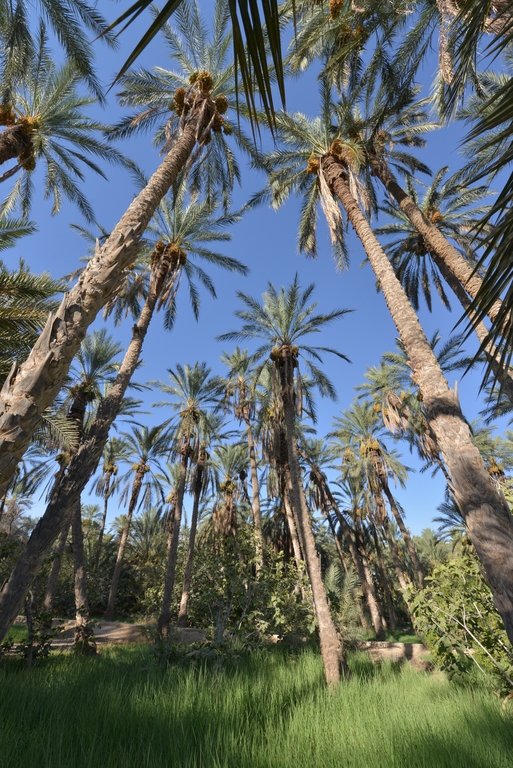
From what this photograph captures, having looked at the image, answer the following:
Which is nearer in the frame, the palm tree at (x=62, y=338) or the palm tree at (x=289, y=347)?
the palm tree at (x=62, y=338)

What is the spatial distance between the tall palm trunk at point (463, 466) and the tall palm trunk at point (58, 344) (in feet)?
14.6

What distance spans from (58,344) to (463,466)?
482 centimetres

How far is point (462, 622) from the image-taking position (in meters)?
6.96

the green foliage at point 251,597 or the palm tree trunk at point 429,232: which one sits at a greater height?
the palm tree trunk at point 429,232

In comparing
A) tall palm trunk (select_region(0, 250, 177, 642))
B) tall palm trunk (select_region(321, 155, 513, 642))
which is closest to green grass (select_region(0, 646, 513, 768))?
tall palm trunk (select_region(0, 250, 177, 642))

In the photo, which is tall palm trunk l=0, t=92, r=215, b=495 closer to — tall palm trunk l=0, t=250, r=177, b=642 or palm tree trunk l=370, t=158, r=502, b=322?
tall palm trunk l=0, t=250, r=177, b=642

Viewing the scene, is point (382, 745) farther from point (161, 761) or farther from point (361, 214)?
point (361, 214)

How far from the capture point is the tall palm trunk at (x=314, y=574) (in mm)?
7844

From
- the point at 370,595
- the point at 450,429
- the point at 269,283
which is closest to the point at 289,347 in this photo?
the point at 269,283

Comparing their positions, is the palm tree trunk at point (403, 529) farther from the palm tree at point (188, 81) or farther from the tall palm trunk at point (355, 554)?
the palm tree at point (188, 81)

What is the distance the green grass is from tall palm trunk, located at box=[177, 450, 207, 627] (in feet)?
40.0

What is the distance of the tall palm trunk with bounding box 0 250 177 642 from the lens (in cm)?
512

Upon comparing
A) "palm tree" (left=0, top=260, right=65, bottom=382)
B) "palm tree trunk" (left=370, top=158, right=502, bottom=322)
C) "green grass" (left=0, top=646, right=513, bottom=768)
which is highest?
"palm tree trunk" (left=370, top=158, right=502, bottom=322)

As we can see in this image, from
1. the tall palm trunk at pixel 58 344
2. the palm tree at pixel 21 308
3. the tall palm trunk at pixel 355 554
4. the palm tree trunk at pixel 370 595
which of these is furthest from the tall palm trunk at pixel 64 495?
the palm tree trunk at pixel 370 595
